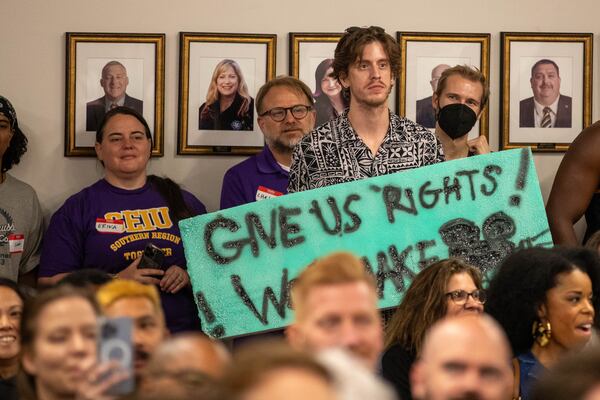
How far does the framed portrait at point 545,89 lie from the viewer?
6164 millimetres

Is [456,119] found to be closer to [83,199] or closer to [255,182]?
[255,182]

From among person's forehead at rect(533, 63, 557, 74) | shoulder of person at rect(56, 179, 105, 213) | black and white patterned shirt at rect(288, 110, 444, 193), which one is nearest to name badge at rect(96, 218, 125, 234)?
shoulder of person at rect(56, 179, 105, 213)

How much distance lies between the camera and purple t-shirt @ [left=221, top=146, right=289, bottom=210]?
5.64m

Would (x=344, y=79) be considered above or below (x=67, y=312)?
above

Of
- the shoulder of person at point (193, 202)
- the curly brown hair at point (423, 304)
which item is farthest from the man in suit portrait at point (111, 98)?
the curly brown hair at point (423, 304)

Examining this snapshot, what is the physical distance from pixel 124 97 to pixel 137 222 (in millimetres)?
750

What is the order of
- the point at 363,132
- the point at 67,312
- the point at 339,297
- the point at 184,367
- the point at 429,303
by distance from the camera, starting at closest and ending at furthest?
the point at 184,367
the point at 339,297
the point at 67,312
the point at 429,303
the point at 363,132

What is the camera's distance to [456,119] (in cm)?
552

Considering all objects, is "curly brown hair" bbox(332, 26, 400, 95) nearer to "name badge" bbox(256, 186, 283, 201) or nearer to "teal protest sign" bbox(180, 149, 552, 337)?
"teal protest sign" bbox(180, 149, 552, 337)

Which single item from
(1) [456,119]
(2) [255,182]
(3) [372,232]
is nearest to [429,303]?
(3) [372,232]

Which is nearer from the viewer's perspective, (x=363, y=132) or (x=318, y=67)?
(x=363, y=132)

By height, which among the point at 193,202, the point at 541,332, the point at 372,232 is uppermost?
the point at 193,202

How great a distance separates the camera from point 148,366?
2562mm

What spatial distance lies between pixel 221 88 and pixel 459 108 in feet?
3.97
